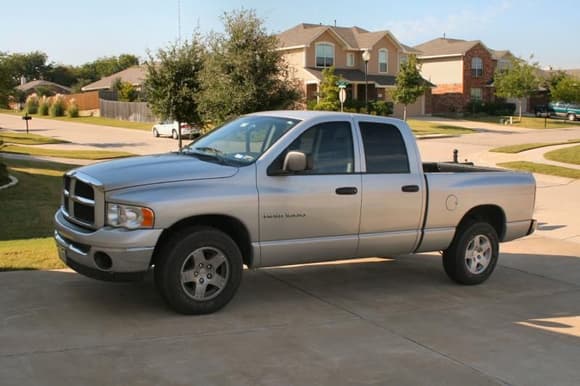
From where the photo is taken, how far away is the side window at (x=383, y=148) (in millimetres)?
7064

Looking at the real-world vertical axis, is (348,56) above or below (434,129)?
above

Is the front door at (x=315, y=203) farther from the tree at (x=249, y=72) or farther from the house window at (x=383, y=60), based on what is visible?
the house window at (x=383, y=60)

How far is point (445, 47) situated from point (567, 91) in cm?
1258

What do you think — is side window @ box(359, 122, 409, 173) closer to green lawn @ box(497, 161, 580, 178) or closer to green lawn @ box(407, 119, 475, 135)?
green lawn @ box(497, 161, 580, 178)

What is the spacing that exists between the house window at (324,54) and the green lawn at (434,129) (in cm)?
878

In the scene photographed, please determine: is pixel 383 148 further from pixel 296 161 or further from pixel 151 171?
pixel 151 171

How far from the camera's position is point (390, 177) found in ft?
23.2

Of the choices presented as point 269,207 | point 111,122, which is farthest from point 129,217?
point 111,122

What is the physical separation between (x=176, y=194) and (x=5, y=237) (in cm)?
533

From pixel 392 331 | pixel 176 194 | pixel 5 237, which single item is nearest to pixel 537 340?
pixel 392 331

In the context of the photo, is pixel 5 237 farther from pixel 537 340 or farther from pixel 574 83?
pixel 574 83

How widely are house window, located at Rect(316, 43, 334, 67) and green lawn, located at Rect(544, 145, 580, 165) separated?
2884 centimetres

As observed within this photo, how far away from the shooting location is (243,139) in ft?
23.0

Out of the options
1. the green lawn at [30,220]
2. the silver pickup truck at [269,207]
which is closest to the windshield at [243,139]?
the silver pickup truck at [269,207]
